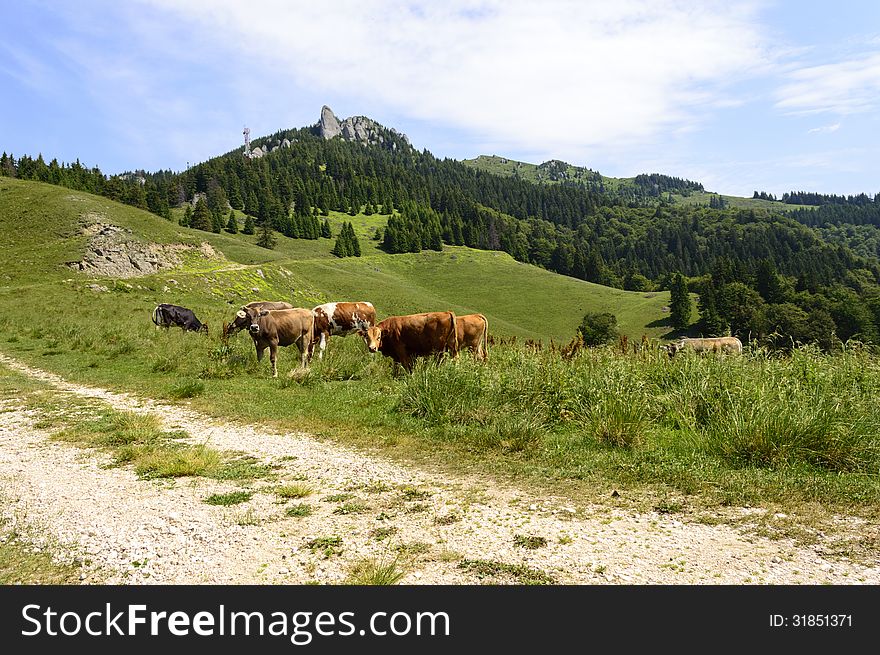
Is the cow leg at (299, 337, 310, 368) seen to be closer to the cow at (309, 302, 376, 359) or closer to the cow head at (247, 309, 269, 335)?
the cow head at (247, 309, 269, 335)

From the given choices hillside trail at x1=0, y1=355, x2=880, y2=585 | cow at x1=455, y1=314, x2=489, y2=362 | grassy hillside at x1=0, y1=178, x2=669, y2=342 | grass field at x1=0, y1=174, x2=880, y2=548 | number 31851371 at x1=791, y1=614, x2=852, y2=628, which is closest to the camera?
number 31851371 at x1=791, y1=614, x2=852, y2=628

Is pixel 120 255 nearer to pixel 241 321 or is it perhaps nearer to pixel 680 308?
pixel 241 321

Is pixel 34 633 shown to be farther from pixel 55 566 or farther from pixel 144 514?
pixel 144 514

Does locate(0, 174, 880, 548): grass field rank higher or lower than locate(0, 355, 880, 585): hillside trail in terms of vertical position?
higher

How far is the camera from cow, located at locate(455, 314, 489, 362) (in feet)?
48.8

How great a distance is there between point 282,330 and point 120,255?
43236mm

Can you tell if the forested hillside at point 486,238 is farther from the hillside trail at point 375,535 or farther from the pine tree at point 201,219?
the hillside trail at point 375,535

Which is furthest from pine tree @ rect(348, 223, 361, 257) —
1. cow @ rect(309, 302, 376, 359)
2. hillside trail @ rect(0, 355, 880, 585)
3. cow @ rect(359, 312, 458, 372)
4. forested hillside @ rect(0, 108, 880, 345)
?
hillside trail @ rect(0, 355, 880, 585)

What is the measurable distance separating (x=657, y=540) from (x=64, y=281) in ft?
159

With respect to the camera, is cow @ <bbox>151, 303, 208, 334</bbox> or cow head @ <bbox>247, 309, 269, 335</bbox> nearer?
cow head @ <bbox>247, 309, 269, 335</bbox>

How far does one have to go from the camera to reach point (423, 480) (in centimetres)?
652

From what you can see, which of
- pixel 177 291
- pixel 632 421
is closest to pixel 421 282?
pixel 177 291

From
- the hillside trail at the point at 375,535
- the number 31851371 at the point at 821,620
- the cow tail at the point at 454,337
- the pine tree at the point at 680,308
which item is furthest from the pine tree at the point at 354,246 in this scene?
the number 31851371 at the point at 821,620

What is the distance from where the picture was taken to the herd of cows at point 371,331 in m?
14.1
